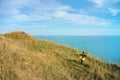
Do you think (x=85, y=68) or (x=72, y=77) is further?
(x=85, y=68)

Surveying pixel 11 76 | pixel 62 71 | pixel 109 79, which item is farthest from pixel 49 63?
pixel 11 76

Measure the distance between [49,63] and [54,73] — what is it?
220 cm

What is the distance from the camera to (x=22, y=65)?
1600 centimetres

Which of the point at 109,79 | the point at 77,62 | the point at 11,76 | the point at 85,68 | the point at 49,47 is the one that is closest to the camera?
the point at 11,76

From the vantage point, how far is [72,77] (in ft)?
57.9

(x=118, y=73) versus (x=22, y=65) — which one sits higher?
(x=22, y=65)

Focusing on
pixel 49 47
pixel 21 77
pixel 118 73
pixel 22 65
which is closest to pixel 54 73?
pixel 22 65

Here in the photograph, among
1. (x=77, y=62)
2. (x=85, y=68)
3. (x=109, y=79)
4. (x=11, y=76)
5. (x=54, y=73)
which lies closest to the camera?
(x=11, y=76)

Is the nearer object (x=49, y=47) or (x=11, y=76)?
(x=11, y=76)

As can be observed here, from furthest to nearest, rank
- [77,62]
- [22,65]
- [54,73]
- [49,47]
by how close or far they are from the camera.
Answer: [49,47] < [77,62] < [54,73] < [22,65]

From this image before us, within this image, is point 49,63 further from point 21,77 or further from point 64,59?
point 21,77

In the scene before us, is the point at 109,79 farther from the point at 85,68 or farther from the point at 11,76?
the point at 11,76

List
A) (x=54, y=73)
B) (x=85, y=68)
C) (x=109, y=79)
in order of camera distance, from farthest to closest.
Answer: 1. (x=85, y=68)
2. (x=109, y=79)
3. (x=54, y=73)

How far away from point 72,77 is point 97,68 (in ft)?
12.9
